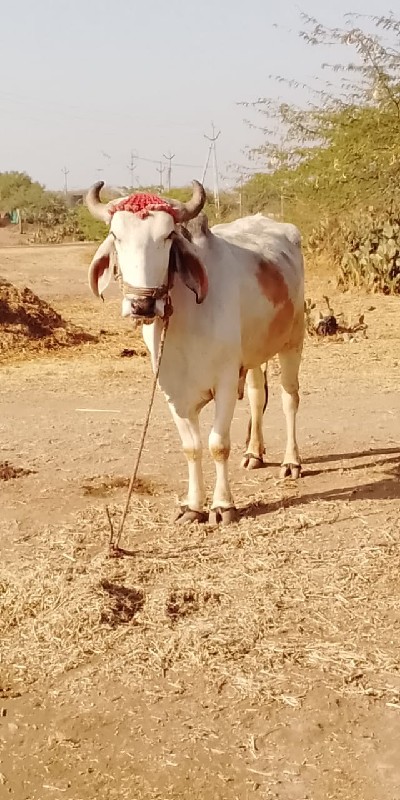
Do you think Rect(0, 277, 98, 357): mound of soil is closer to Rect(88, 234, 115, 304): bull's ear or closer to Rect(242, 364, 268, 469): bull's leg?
Rect(242, 364, 268, 469): bull's leg

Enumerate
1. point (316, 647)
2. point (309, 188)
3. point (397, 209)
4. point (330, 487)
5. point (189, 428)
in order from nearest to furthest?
point (316, 647) < point (189, 428) < point (330, 487) < point (397, 209) < point (309, 188)

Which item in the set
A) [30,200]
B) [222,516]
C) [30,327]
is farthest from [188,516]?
[30,200]

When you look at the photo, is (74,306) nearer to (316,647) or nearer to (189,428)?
(189,428)

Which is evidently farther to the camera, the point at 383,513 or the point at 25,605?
the point at 383,513

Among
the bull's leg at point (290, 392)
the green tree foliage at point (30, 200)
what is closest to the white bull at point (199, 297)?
the bull's leg at point (290, 392)

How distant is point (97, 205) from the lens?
5.19m

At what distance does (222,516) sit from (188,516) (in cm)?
22

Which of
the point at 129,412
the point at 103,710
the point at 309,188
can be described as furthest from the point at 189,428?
the point at 309,188

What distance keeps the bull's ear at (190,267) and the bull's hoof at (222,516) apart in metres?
1.36

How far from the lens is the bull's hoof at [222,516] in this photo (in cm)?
→ 570

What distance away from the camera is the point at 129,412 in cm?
890

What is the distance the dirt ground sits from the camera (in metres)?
3.41

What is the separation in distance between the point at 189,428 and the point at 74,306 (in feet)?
37.5

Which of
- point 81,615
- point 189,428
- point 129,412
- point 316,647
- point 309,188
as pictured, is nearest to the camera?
point 316,647
